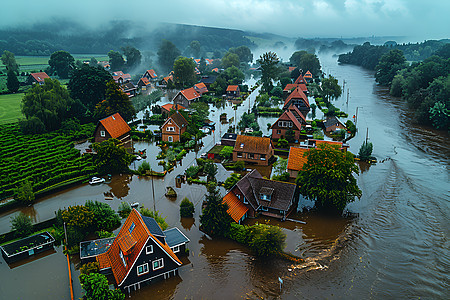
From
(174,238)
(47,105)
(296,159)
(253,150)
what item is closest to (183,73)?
(47,105)

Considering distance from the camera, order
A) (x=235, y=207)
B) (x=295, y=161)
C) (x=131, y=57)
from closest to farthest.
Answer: (x=235, y=207) < (x=295, y=161) < (x=131, y=57)

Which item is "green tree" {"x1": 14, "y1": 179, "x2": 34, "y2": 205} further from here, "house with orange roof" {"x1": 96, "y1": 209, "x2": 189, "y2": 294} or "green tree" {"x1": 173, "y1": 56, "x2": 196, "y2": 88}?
"green tree" {"x1": 173, "y1": 56, "x2": 196, "y2": 88}

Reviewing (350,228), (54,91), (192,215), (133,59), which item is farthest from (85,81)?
(133,59)

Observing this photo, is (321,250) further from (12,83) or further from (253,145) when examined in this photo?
(12,83)

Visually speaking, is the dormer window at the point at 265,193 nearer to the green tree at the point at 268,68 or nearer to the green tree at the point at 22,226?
the green tree at the point at 22,226

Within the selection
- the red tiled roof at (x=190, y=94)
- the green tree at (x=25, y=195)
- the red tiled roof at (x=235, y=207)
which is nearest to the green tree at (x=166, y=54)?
the red tiled roof at (x=190, y=94)

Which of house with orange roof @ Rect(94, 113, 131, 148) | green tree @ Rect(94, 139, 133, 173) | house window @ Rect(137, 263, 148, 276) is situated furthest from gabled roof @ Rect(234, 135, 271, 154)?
house window @ Rect(137, 263, 148, 276)

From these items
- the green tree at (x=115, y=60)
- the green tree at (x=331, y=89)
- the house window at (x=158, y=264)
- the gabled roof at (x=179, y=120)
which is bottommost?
the house window at (x=158, y=264)
